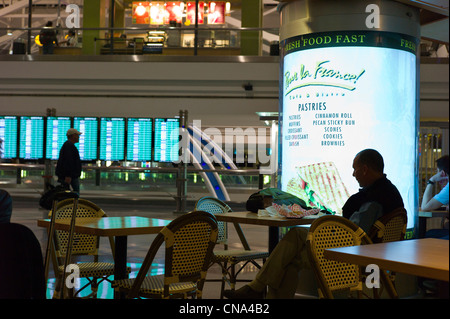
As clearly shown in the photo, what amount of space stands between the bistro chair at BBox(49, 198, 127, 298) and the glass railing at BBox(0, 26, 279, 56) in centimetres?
908

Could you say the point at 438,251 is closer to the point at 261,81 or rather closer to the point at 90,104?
the point at 261,81

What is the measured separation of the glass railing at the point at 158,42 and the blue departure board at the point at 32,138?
205 cm

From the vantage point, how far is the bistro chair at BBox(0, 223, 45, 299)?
7.04 feet

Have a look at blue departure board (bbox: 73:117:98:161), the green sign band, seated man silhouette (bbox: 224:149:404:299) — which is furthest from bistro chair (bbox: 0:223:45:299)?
blue departure board (bbox: 73:117:98:161)

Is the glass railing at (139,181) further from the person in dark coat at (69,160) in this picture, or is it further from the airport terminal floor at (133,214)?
the person in dark coat at (69,160)

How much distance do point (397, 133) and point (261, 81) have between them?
8.38 metres

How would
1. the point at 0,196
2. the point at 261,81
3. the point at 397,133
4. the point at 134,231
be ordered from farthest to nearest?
1. the point at 261,81
2. the point at 397,133
3. the point at 134,231
4. the point at 0,196

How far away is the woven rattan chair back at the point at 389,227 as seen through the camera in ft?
10.7

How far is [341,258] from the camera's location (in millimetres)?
2154

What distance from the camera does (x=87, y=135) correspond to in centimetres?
1184

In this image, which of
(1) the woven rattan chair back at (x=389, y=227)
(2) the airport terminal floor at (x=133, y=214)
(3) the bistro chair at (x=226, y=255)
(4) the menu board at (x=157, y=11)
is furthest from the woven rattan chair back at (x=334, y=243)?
(4) the menu board at (x=157, y=11)

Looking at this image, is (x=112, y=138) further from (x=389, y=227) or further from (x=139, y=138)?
(x=389, y=227)

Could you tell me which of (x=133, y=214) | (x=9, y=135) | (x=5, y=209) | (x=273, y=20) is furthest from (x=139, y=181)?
(x=273, y=20)
